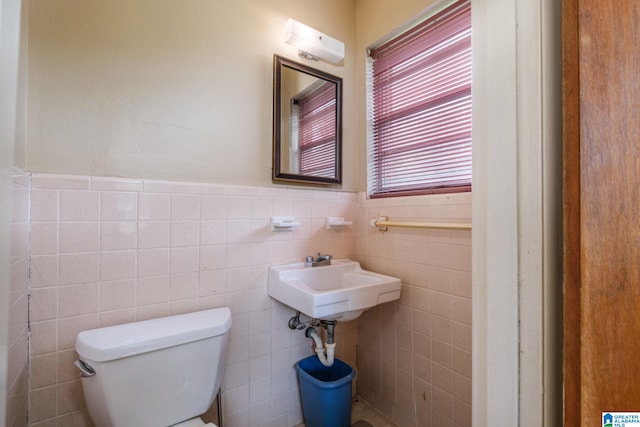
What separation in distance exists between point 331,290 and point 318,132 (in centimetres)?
91

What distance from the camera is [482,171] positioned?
50 cm

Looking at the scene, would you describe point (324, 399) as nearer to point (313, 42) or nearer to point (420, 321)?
point (420, 321)

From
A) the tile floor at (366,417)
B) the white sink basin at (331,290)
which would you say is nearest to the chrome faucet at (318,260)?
the white sink basin at (331,290)

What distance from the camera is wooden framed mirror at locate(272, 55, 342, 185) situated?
147 cm

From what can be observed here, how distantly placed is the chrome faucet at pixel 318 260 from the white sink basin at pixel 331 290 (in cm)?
2

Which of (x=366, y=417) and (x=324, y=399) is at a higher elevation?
(x=324, y=399)

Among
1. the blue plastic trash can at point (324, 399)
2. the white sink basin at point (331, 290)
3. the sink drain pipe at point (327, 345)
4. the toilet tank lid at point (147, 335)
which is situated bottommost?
the blue plastic trash can at point (324, 399)

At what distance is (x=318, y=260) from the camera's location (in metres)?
1.52

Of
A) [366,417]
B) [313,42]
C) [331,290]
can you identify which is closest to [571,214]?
[331,290]

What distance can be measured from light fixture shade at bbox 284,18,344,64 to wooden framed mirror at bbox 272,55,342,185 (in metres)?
0.09

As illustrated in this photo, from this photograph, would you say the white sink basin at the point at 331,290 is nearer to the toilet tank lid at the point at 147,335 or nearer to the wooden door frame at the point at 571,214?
the toilet tank lid at the point at 147,335

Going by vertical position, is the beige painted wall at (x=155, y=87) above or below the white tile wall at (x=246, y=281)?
above

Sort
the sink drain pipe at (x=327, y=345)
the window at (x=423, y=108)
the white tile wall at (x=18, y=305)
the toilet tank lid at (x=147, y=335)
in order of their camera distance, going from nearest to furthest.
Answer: the white tile wall at (x=18, y=305), the toilet tank lid at (x=147, y=335), the window at (x=423, y=108), the sink drain pipe at (x=327, y=345)

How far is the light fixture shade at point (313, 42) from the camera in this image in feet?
4.78
